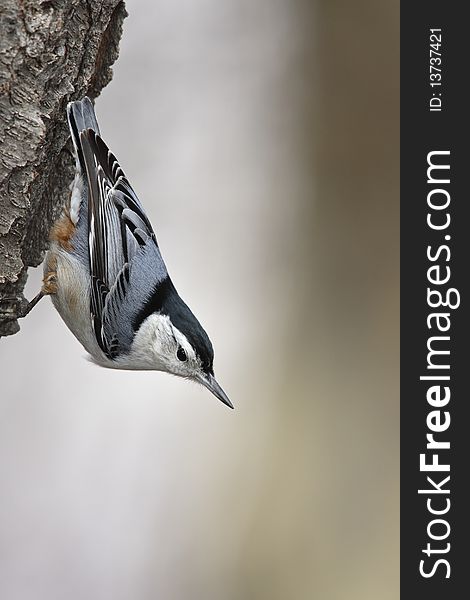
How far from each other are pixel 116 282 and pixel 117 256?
0.23 feet

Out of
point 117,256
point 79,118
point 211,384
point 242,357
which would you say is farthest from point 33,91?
point 242,357

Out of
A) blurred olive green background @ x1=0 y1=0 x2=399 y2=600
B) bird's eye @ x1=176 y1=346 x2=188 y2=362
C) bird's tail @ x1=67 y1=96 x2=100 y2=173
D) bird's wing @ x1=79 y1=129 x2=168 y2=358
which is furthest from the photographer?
blurred olive green background @ x1=0 y1=0 x2=399 y2=600

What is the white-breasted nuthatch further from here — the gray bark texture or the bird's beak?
the gray bark texture

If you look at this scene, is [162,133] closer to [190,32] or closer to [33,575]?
[190,32]

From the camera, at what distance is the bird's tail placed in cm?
208

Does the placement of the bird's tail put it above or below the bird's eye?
above

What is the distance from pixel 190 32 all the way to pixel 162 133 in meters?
0.41

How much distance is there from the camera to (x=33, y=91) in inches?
74.7

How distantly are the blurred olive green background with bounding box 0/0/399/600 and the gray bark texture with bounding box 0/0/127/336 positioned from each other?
144cm

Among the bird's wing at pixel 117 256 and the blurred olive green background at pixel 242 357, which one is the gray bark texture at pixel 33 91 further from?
the blurred olive green background at pixel 242 357

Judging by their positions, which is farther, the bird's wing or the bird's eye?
the bird's eye

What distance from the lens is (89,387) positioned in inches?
142

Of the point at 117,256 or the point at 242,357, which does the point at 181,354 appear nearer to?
the point at 117,256

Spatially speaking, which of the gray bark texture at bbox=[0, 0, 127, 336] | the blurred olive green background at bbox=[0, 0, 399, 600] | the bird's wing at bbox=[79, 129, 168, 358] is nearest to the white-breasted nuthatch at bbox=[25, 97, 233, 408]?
the bird's wing at bbox=[79, 129, 168, 358]
